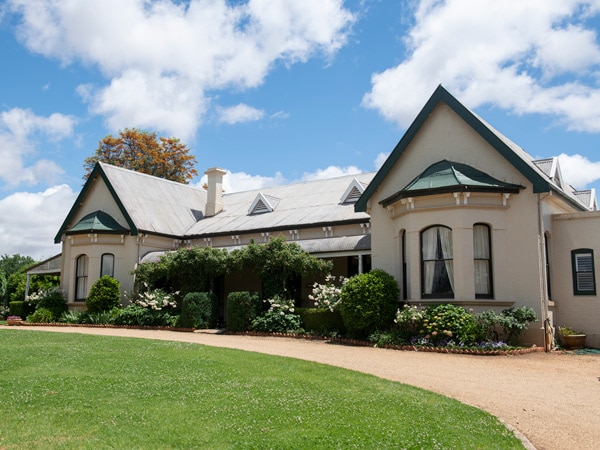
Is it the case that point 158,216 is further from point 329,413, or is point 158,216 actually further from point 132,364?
point 329,413

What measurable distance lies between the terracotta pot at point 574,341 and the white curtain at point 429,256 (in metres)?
3.91

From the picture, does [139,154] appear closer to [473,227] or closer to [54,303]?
[54,303]

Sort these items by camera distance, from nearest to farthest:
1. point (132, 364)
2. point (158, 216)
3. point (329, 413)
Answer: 1. point (329, 413)
2. point (132, 364)
3. point (158, 216)

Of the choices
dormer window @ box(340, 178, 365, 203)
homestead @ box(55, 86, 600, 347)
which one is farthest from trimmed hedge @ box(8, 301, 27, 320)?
dormer window @ box(340, 178, 365, 203)

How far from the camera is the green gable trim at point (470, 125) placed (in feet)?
52.1

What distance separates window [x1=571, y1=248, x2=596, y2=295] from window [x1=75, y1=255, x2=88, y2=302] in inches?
772

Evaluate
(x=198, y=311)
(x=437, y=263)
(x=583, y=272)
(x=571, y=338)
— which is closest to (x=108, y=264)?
(x=198, y=311)

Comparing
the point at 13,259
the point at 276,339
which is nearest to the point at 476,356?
the point at 276,339

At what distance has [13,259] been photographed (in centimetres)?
5803

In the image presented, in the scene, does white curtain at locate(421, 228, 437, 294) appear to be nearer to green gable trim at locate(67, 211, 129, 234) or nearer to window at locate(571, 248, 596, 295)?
window at locate(571, 248, 596, 295)

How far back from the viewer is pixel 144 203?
89.4ft

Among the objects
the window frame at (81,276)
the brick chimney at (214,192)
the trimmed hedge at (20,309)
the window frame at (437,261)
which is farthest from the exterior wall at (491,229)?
the trimmed hedge at (20,309)

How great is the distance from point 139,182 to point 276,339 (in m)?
14.1

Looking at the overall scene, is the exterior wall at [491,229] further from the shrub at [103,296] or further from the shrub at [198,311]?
the shrub at [103,296]
